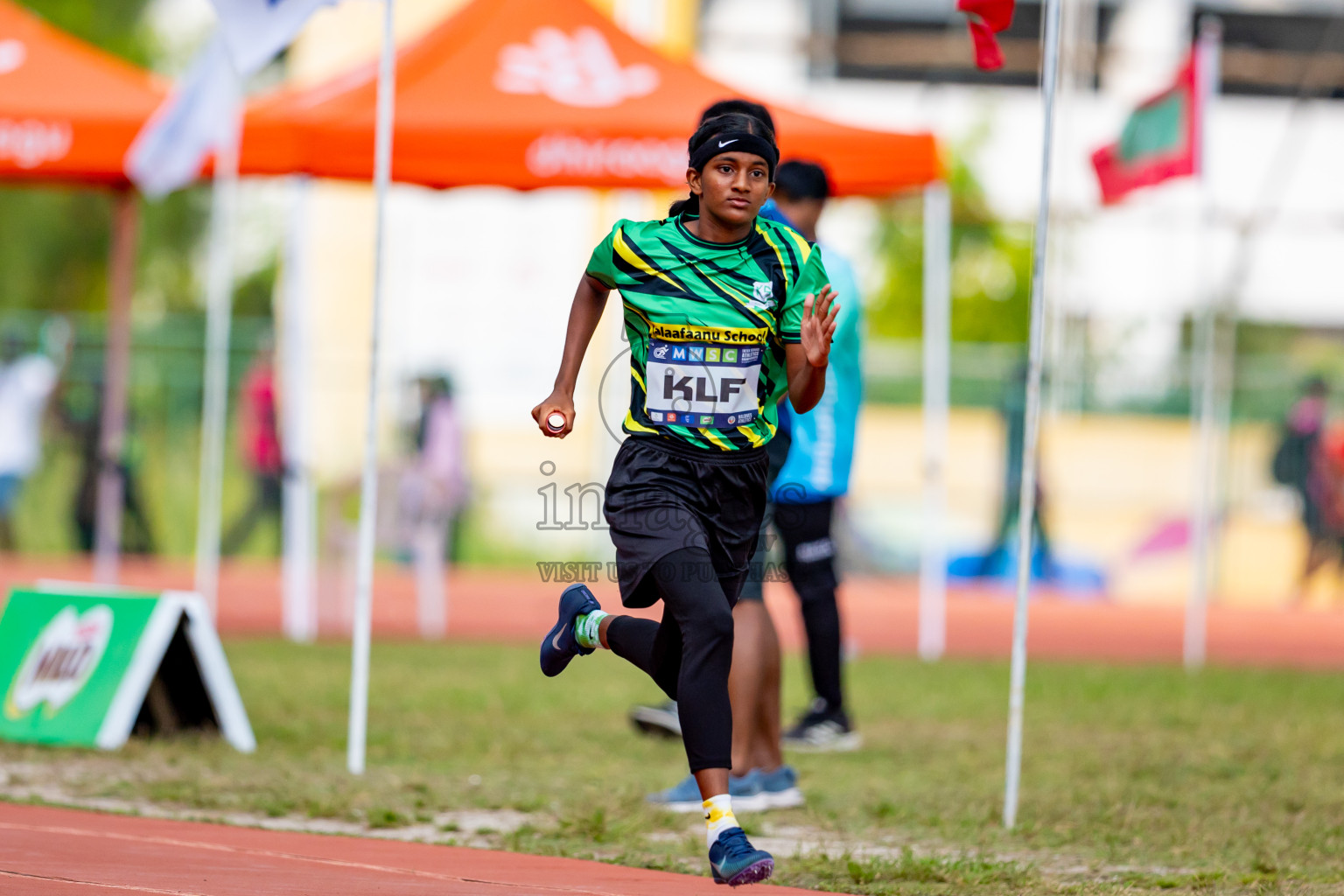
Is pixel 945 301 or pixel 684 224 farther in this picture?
pixel 945 301

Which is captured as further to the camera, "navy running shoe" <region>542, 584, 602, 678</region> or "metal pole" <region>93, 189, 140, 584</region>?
"metal pole" <region>93, 189, 140, 584</region>

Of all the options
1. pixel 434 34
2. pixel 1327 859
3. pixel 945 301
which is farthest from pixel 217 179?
pixel 1327 859

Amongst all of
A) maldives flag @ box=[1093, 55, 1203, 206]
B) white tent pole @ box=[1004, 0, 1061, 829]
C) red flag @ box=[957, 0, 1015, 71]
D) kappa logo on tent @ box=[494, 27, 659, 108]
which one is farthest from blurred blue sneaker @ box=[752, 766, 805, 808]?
maldives flag @ box=[1093, 55, 1203, 206]

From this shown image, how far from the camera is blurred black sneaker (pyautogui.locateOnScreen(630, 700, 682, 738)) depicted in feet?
23.3

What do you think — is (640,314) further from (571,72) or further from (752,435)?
(571,72)

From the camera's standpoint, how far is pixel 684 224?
4355 millimetres

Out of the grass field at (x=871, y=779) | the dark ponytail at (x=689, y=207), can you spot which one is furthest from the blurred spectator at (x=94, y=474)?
the dark ponytail at (x=689, y=207)

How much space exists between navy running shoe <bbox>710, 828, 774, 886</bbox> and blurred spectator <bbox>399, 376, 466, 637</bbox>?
26.5ft

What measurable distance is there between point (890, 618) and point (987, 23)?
10.4 meters

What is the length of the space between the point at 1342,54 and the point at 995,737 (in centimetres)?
3208

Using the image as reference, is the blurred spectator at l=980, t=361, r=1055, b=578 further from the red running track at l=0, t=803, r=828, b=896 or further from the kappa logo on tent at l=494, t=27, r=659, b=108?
the red running track at l=0, t=803, r=828, b=896

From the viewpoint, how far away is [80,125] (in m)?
10.3

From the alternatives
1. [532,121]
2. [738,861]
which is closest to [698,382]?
[738,861]

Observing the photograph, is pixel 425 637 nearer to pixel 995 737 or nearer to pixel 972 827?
pixel 995 737
